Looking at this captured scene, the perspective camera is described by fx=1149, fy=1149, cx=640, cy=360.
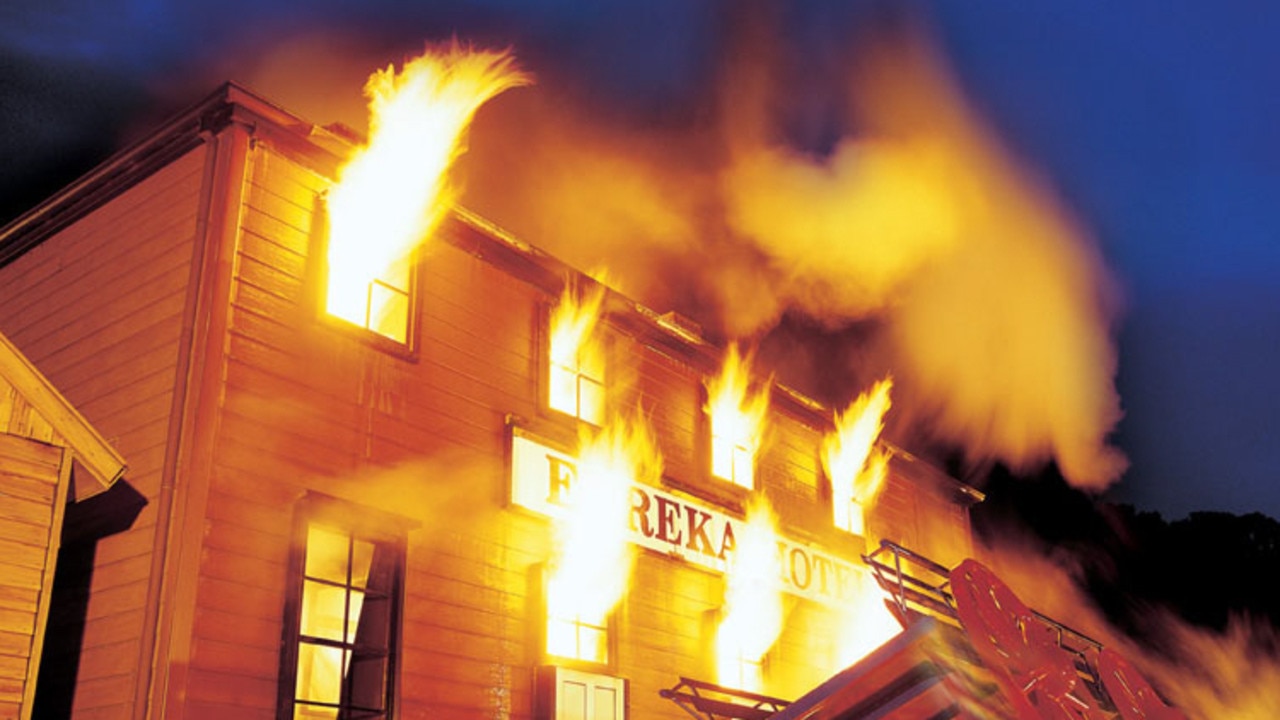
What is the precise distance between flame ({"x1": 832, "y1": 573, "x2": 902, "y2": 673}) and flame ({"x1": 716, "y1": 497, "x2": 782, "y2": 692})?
1598 millimetres

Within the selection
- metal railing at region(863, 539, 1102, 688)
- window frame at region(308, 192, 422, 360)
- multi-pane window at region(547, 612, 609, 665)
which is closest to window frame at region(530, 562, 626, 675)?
multi-pane window at region(547, 612, 609, 665)

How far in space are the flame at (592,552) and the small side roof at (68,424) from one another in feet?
14.8

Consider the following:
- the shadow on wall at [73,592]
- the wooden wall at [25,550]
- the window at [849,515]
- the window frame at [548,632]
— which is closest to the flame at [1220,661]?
the window at [849,515]

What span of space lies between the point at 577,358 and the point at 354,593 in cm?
418

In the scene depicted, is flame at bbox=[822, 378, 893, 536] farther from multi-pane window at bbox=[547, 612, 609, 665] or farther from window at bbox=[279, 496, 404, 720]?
window at bbox=[279, 496, 404, 720]

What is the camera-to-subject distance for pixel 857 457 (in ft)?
58.1

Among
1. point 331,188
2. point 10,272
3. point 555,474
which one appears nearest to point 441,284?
point 331,188

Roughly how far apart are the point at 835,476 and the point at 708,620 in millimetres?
4245

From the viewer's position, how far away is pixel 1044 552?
40.4 meters

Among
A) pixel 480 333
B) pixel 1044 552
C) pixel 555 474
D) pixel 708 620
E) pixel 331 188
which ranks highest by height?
pixel 1044 552

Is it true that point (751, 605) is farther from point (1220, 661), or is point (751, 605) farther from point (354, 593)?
point (1220, 661)

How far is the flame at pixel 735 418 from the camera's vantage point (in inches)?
594

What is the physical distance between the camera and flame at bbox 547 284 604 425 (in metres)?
13.0

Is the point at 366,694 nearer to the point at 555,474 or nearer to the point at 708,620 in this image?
the point at 555,474
